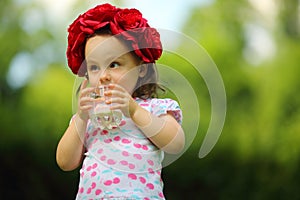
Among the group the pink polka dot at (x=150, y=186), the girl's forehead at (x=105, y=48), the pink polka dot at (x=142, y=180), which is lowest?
the pink polka dot at (x=150, y=186)

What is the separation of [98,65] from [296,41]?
2.84 meters

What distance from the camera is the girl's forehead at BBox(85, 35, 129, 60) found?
4.11 ft

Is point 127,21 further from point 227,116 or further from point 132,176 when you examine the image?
point 227,116

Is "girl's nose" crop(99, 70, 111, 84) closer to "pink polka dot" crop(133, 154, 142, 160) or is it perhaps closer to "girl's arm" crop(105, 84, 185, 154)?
"girl's arm" crop(105, 84, 185, 154)

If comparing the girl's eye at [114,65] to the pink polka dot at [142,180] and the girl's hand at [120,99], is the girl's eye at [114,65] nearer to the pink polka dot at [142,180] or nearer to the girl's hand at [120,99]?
the girl's hand at [120,99]

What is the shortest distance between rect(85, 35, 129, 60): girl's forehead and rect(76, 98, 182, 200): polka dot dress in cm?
12

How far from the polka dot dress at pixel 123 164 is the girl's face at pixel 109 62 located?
8 centimetres

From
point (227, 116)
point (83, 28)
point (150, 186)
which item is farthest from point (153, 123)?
point (227, 116)

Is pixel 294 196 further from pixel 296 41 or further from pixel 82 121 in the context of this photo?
pixel 82 121

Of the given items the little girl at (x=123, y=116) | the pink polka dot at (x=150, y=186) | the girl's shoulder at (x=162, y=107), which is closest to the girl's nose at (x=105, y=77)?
the little girl at (x=123, y=116)

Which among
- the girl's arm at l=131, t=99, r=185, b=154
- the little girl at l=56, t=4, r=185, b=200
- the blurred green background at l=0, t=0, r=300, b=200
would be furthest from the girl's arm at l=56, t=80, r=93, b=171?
the blurred green background at l=0, t=0, r=300, b=200

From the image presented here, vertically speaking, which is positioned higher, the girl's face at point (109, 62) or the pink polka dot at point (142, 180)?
the girl's face at point (109, 62)

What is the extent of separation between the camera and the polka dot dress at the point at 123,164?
1.25 meters

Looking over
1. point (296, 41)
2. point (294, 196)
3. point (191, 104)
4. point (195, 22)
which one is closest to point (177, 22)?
point (195, 22)
